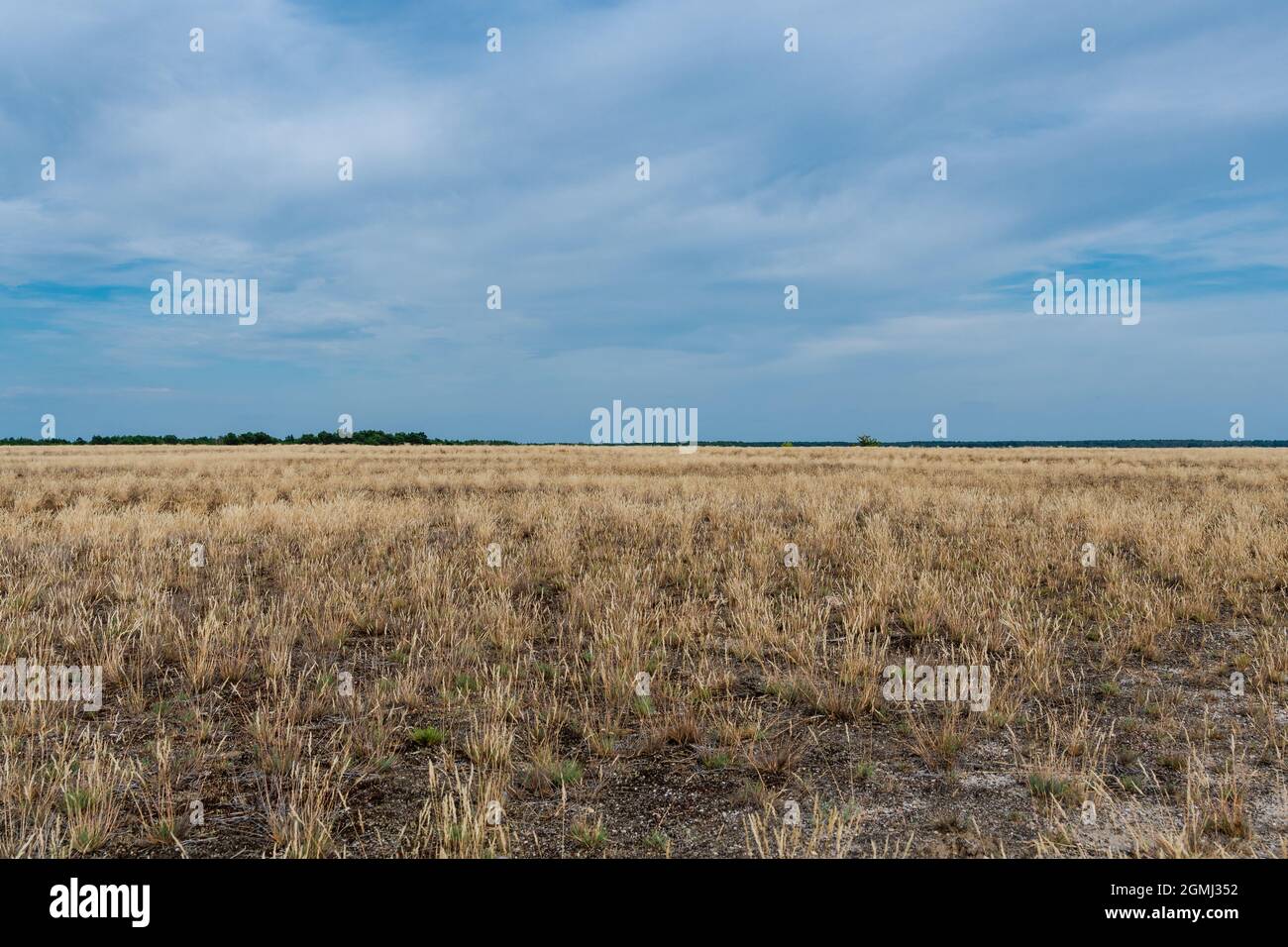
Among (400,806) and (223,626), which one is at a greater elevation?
(223,626)

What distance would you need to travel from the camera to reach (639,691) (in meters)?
5.84

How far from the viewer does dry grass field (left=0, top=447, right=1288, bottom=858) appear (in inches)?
155

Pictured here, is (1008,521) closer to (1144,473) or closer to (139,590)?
(139,590)

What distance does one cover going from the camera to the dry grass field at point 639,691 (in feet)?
12.9

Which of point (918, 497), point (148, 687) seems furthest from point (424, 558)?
point (918, 497)

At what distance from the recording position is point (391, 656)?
22.4 ft

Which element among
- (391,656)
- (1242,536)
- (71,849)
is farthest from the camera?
(1242,536)

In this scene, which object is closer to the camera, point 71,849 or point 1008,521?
point 71,849

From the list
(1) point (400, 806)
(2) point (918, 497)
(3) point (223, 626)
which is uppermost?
(2) point (918, 497)

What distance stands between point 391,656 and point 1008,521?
11753mm

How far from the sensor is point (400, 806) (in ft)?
13.8
